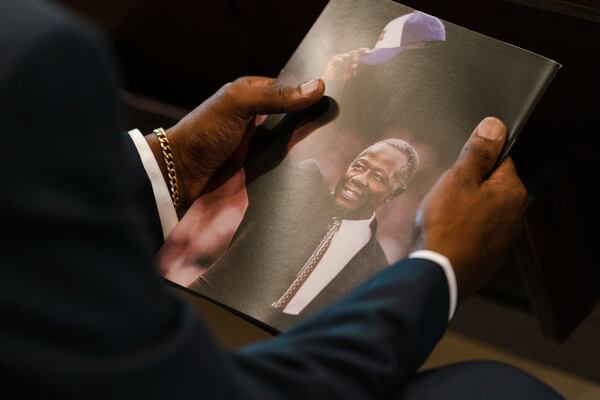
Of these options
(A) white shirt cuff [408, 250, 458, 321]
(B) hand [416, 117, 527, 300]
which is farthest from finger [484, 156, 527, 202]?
(A) white shirt cuff [408, 250, 458, 321]

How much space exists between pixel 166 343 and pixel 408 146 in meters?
0.34

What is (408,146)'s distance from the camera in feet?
2.08

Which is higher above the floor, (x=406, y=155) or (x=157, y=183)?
(x=406, y=155)

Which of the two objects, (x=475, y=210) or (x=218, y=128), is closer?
(x=475, y=210)

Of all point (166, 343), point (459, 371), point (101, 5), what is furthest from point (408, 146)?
point (101, 5)

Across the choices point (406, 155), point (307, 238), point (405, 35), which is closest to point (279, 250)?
point (307, 238)

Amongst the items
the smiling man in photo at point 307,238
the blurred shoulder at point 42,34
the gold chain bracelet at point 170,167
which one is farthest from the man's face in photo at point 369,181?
the blurred shoulder at point 42,34

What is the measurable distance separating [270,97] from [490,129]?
22 cm

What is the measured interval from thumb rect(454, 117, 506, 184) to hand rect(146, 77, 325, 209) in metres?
0.16

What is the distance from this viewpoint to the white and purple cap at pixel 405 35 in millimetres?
667

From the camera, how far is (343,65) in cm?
69

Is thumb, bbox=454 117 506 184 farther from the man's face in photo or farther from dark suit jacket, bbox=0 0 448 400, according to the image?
dark suit jacket, bbox=0 0 448 400

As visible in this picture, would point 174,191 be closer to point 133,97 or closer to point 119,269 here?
point 119,269

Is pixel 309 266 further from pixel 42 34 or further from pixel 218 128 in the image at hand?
pixel 42 34
